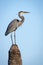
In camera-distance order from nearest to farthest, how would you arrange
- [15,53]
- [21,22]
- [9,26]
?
[15,53]
[9,26]
[21,22]

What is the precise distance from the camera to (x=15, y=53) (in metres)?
9.87

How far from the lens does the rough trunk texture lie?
9.88 m

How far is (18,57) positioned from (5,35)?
195cm

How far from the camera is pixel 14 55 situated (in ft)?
32.4

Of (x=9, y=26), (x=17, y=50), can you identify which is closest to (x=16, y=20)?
(x=9, y=26)

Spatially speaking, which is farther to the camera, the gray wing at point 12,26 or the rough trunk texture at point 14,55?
the gray wing at point 12,26

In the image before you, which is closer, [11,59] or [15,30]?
[11,59]

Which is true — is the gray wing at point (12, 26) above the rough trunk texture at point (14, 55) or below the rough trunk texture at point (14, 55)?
above

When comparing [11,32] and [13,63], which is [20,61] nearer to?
[13,63]

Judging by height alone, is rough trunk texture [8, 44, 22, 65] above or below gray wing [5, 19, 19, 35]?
below

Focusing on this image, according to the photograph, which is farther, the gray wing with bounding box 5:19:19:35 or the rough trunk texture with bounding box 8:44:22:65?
the gray wing with bounding box 5:19:19:35

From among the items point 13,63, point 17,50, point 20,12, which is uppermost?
point 20,12

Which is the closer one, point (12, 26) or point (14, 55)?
point (14, 55)

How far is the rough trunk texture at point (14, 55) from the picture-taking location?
988 centimetres
